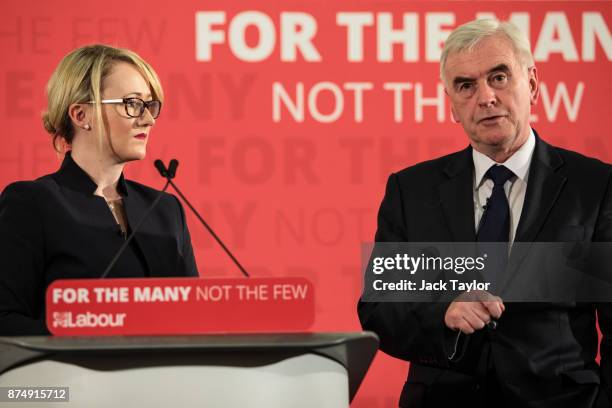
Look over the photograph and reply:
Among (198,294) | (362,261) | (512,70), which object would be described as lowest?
(362,261)

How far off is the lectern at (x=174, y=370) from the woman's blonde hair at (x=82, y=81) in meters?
1.02

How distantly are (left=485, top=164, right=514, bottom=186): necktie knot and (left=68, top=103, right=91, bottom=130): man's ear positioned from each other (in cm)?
112

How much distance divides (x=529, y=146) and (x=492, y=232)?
12.2 inches

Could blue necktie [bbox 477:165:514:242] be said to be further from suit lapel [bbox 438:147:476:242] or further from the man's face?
the man's face

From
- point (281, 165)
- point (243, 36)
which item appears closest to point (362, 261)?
point (281, 165)

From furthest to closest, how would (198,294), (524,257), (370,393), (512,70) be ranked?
(370,393) < (512,70) < (524,257) < (198,294)

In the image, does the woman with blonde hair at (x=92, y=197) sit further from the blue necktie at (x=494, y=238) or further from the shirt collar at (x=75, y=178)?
the blue necktie at (x=494, y=238)

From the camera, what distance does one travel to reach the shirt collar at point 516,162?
2.67m

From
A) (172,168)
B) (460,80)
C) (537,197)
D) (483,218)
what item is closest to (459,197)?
(483,218)

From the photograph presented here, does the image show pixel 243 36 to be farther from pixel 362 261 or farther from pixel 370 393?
pixel 370 393

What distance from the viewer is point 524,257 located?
2.50 meters

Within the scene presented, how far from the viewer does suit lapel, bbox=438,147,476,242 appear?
2580mm

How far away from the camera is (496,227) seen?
255 cm

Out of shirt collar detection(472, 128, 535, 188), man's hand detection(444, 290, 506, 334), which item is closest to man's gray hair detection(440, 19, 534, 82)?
shirt collar detection(472, 128, 535, 188)
